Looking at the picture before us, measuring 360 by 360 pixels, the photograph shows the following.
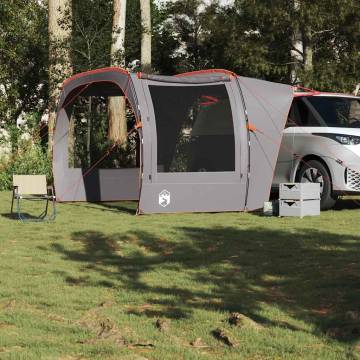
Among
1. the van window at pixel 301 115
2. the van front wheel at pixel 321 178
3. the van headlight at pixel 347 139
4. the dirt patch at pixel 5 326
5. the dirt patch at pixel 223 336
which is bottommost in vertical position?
the dirt patch at pixel 5 326

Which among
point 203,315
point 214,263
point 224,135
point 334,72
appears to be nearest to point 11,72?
point 334,72

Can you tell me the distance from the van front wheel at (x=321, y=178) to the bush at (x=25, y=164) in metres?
8.02

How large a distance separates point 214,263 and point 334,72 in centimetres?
2000

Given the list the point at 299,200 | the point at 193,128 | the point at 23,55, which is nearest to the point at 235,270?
the point at 299,200

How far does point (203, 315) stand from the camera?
217 inches

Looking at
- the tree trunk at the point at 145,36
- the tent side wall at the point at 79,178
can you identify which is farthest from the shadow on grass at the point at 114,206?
the tree trunk at the point at 145,36

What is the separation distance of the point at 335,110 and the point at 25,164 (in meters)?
8.65

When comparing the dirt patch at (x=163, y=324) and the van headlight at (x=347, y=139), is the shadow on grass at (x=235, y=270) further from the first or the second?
the van headlight at (x=347, y=139)

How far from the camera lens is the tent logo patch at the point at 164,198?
1235 cm

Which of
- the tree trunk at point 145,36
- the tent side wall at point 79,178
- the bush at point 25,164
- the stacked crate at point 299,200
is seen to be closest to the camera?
the stacked crate at point 299,200

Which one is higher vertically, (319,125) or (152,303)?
(319,125)

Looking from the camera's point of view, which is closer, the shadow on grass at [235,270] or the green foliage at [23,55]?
the shadow on grass at [235,270]

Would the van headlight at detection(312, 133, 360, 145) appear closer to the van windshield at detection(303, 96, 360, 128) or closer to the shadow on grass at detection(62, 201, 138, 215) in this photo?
the van windshield at detection(303, 96, 360, 128)

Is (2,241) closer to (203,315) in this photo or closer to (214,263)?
(214,263)
